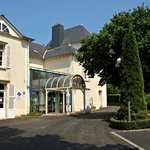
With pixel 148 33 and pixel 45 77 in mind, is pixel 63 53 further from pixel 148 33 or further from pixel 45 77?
pixel 148 33

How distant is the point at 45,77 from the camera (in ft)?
115

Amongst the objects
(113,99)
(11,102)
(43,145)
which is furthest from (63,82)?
(113,99)

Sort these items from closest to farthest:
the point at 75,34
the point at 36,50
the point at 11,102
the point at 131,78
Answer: the point at 131,78, the point at 11,102, the point at 36,50, the point at 75,34

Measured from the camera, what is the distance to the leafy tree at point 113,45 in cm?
2664

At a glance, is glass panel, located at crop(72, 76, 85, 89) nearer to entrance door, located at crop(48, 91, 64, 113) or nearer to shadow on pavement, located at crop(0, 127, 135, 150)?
entrance door, located at crop(48, 91, 64, 113)

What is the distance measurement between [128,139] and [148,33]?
13.8m

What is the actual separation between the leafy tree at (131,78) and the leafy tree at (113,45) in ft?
14.7

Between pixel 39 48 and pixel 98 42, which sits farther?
pixel 39 48

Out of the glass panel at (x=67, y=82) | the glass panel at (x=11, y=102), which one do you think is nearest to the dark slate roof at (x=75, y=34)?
the glass panel at (x=67, y=82)

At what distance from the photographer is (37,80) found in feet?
111

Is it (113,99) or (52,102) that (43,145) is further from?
(113,99)

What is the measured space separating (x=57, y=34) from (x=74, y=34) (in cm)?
308

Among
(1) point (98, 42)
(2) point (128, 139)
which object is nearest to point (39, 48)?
(1) point (98, 42)

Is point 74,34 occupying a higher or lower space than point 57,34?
higher
